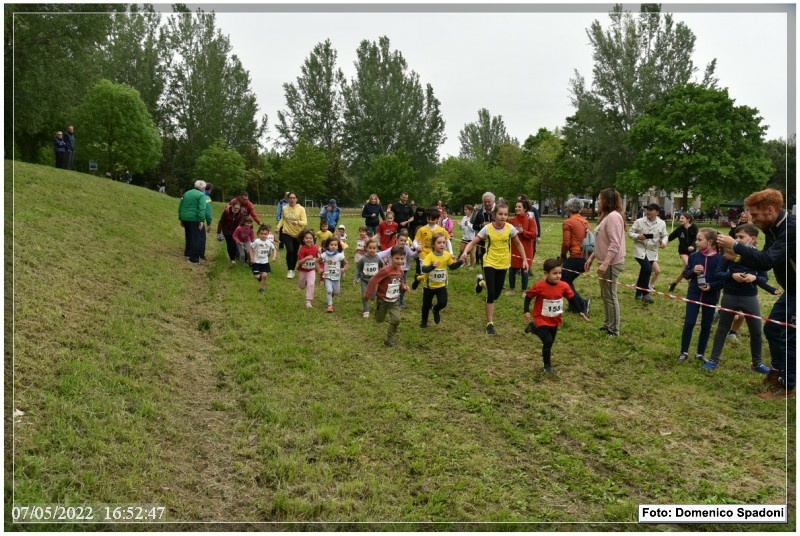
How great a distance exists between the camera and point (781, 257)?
5461 mm

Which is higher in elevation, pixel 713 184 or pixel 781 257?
pixel 713 184

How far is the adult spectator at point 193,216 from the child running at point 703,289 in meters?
11.1

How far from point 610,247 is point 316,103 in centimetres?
6195

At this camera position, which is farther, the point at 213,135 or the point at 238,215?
the point at 213,135

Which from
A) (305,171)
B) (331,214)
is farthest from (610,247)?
(305,171)

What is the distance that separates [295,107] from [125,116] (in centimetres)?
3265

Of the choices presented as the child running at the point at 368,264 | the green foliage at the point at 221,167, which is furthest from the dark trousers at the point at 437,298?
the green foliage at the point at 221,167

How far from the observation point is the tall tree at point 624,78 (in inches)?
1799

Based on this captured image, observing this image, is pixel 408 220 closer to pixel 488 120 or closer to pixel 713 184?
pixel 713 184

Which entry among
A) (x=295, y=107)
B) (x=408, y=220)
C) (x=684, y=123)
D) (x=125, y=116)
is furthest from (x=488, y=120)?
(x=408, y=220)

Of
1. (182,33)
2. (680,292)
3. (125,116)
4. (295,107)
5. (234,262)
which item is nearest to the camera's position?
(680,292)

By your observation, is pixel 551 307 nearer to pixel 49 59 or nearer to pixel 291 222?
pixel 291 222

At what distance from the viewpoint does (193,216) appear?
13.5m

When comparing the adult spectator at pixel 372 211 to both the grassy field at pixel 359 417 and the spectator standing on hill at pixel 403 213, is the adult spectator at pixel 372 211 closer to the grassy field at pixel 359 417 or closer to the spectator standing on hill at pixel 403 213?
the spectator standing on hill at pixel 403 213
